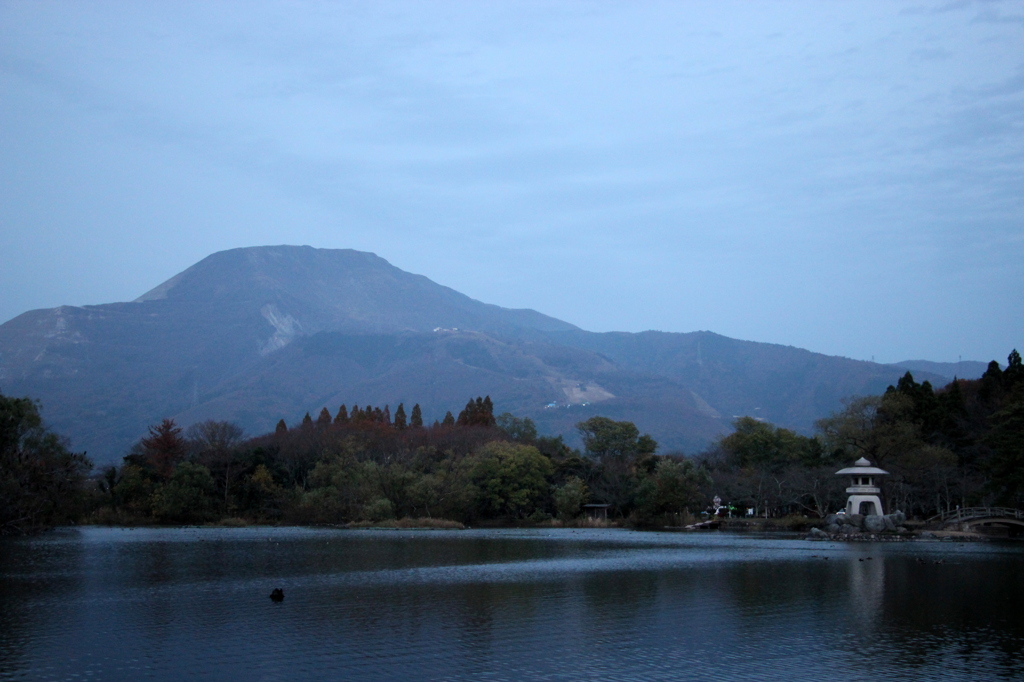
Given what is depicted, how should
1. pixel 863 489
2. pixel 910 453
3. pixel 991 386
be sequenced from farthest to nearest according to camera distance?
pixel 991 386, pixel 910 453, pixel 863 489

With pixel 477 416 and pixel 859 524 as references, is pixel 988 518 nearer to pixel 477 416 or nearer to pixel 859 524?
pixel 859 524

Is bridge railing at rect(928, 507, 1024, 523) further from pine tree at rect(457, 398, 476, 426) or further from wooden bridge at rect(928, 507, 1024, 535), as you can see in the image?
pine tree at rect(457, 398, 476, 426)

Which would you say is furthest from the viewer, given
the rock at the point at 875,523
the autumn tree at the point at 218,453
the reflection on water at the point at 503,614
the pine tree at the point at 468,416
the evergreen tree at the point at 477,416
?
the pine tree at the point at 468,416

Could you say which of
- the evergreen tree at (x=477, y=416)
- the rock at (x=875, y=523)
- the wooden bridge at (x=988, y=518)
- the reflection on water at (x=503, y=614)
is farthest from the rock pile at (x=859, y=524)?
the evergreen tree at (x=477, y=416)

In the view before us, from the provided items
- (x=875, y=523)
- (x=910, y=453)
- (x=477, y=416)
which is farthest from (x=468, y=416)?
(x=875, y=523)

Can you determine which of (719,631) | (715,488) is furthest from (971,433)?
(719,631)

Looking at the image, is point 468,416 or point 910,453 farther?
point 468,416

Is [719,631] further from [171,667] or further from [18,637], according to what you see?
[18,637]

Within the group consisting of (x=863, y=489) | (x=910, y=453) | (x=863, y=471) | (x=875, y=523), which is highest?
(x=910, y=453)

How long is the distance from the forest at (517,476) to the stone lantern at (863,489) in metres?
6.22

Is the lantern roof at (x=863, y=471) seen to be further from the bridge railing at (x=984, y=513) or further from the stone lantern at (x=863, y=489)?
the bridge railing at (x=984, y=513)

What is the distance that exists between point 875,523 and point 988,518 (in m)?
8.94

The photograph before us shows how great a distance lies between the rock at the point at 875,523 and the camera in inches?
2552

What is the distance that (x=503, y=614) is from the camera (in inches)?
1101
